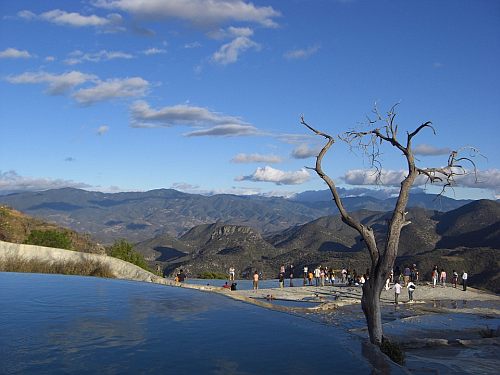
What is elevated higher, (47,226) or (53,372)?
(47,226)

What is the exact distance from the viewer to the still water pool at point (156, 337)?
413 inches

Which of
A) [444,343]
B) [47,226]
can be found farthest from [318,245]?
[444,343]

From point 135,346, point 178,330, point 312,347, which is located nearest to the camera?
point 135,346

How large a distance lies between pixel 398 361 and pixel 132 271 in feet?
75.6

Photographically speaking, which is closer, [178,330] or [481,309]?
[178,330]

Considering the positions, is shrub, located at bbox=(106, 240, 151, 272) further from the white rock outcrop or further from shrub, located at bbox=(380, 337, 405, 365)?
shrub, located at bbox=(380, 337, 405, 365)

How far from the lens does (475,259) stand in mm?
80062

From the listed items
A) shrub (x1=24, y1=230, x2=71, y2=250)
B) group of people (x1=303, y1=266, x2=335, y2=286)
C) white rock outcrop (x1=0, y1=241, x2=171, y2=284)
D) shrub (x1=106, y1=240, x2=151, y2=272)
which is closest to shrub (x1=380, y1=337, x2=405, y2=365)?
white rock outcrop (x1=0, y1=241, x2=171, y2=284)

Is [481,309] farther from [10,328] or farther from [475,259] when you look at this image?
[475,259]

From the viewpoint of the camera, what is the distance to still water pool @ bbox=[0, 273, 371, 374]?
1048cm

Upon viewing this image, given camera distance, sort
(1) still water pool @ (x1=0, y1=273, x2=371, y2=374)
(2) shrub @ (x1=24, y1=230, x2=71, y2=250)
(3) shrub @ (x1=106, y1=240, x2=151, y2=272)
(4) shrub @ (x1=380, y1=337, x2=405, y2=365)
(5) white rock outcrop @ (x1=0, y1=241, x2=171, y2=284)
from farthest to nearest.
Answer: (3) shrub @ (x1=106, y1=240, x2=151, y2=272) → (2) shrub @ (x1=24, y1=230, x2=71, y2=250) → (5) white rock outcrop @ (x1=0, y1=241, x2=171, y2=284) → (4) shrub @ (x1=380, y1=337, x2=405, y2=365) → (1) still water pool @ (x1=0, y1=273, x2=371, y2=374)

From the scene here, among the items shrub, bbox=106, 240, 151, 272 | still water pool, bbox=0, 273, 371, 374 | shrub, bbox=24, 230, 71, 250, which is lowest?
still water pool, bbox=0, 273, 371, 374

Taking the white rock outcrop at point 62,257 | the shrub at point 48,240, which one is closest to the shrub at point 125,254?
the shrub at point 48,240

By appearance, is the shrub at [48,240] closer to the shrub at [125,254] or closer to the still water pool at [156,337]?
the shrub at [125,254]
